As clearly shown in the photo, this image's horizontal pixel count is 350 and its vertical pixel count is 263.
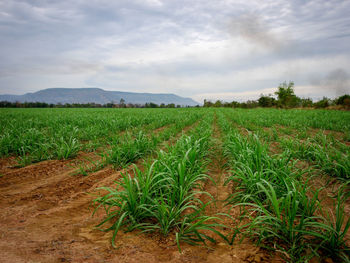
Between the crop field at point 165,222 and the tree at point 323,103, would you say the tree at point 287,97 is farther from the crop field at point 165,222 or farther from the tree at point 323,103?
the crop field at point 165,222

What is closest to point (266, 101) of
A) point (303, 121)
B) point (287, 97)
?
point (287, 97)

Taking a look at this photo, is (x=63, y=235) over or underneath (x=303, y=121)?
underneath

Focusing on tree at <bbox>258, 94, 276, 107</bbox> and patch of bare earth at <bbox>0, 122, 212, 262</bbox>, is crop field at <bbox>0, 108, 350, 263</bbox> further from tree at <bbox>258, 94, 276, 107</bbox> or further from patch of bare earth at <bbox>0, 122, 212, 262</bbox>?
tree at <bbox>258, 94, 276, 107</bbox>

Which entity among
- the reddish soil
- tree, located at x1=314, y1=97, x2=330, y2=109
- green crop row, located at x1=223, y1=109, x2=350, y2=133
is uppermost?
tree, located at x1=314, y1=97, x2=330, y2=109

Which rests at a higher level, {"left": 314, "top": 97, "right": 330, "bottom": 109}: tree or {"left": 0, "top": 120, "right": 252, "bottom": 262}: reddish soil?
{"left": 314, "top": 97, "right": 330, "bottom": 109}: tree

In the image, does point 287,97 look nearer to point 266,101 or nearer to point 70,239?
point 266,101

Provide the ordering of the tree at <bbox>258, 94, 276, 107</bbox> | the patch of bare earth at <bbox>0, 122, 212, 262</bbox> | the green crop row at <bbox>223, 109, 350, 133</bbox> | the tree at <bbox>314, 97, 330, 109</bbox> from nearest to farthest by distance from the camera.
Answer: the patch of bare earth at <bbox>0, 122, 212, 262</bbox>
the green crop row at <bbox>223, 109, 350, 133</bbox>
the tree at <bbox>314, 97, 330, 109</bbox>
the tree at <bbox>258, 94, 276, 107</bbox>

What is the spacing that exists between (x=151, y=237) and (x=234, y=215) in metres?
0.96

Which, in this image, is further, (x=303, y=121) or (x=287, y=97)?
(x=287, y=97)

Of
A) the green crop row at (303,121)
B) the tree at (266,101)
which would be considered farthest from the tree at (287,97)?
the green crop row at (303,121)

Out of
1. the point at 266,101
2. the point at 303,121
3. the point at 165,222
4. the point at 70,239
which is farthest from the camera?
the point at 266,101

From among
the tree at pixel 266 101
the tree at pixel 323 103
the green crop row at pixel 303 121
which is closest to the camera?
the green crop row at pixel 303 121

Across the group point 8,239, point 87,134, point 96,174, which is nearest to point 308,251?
point 8,239

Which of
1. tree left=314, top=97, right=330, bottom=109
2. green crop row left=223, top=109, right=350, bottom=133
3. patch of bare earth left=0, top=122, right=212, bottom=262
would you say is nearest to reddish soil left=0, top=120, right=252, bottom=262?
patch of bare earth left=0, top=122, right=212, bottom=262
